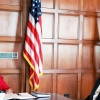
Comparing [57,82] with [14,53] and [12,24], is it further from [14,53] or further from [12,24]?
[12,24]

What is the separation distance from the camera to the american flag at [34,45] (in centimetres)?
418

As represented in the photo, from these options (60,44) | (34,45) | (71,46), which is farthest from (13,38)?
(71,46)

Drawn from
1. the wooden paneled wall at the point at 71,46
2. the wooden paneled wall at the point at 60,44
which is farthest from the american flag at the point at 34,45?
the wooden paneled wall at the point at 71,46

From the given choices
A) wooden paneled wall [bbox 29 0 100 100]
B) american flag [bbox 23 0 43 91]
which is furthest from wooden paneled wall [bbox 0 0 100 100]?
american flag [bbox 23 0 43 91]

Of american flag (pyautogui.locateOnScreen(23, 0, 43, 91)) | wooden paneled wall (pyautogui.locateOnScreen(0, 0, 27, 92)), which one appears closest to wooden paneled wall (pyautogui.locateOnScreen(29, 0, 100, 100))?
american flag (pyautogui.locateOnScreen(23, 0, 43, 91))

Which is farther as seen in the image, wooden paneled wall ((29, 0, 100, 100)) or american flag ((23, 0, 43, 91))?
wooden paneled wall ((29, 0, 100, 100))

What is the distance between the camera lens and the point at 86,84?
471 cm

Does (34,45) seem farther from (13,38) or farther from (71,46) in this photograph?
(71,46)

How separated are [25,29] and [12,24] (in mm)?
251

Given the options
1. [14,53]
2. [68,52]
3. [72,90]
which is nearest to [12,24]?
[14,53]

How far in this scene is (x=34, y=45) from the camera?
420cm

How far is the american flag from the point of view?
418 cm

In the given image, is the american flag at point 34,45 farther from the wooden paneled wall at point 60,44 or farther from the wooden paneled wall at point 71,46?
the wooden paneled wall at point 71,46

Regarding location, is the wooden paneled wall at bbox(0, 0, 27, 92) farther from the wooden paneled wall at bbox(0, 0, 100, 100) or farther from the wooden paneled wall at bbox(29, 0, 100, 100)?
the wooden paneled wall at bbox(29, 0, 100, 100)
